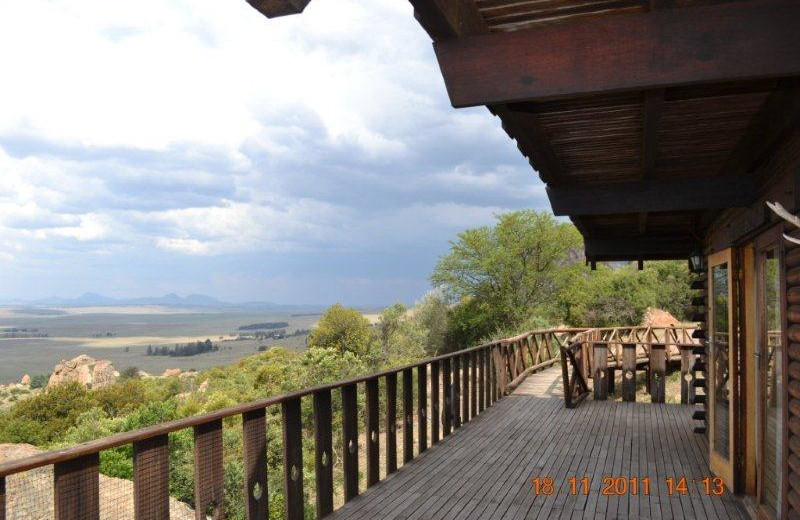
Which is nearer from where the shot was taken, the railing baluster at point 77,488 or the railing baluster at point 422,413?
the railing baluster at point 77,488

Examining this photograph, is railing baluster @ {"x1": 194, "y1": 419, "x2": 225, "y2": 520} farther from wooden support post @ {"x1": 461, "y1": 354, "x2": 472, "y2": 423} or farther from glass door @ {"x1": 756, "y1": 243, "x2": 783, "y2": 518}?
wooden support post @ {"x1": 461, "y1": 354, "x2": 472, "y2": 423}

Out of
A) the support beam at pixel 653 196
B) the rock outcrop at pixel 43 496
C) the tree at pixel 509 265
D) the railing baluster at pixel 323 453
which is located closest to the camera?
the support beam at pixel 653 196

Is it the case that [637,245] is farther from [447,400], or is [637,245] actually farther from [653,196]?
[653,196]

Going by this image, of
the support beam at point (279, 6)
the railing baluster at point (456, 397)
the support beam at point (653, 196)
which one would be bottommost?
the railing baluster at point (456, 397)

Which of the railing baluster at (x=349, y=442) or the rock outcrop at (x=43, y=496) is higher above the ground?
the railing baluster at (x=349, y=442)

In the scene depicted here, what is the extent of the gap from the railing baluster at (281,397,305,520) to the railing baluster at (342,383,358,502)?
0.63 m

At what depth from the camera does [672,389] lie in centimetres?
1163

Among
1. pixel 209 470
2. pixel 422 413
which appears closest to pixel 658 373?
pixel 422 413

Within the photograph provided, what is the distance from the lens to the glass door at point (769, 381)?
3215mm

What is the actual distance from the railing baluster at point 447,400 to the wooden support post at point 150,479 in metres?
3.99

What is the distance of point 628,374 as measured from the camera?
8930 millimetres

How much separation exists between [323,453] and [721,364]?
10.7 feet

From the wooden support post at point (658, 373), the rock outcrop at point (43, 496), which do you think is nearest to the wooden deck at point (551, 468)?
the wooden support post at point (658, 373)

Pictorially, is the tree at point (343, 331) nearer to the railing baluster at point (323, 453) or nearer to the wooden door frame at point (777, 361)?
the railing baluster at point (323, 453)
